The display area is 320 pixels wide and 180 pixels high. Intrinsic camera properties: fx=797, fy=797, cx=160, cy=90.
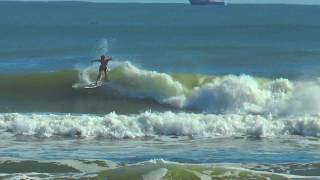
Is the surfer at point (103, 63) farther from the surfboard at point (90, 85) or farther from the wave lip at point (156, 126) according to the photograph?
the wave lip at point (156, 126)

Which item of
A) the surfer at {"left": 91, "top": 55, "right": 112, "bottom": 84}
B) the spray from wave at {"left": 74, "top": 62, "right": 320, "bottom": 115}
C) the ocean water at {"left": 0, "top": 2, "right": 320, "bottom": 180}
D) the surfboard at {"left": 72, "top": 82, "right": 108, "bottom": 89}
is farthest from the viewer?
the surfboard at {"left": 72, "top": 82, "right": 108, "bottom": 89}

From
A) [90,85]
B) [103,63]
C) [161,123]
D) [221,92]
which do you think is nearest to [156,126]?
[161,123]

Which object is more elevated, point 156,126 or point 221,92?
point 221,92

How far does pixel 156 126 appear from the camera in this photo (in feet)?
68.5

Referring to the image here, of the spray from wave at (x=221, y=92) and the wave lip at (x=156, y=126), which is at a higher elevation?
the spray from wave at (x=221, y=92)

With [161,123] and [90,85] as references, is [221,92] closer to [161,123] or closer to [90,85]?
[90,85]

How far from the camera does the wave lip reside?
20391mm

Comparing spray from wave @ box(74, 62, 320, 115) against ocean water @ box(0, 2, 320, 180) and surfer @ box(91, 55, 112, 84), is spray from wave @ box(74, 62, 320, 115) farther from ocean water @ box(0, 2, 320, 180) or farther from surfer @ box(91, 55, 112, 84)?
surfer @ box(91, 55, 112, 84)

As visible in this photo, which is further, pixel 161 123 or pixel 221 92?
pixel 221 92

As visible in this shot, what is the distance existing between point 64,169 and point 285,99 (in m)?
11.2

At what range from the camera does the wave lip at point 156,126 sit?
2039cm

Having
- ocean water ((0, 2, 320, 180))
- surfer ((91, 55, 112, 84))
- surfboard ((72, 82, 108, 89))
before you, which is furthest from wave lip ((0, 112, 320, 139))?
surfboard ((72, 82, 108, 89))

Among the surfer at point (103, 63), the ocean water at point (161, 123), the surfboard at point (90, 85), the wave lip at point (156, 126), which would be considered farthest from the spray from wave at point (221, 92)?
the wave lip at point (156, 126)

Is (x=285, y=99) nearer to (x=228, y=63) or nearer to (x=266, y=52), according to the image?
(x=228, y=63)
